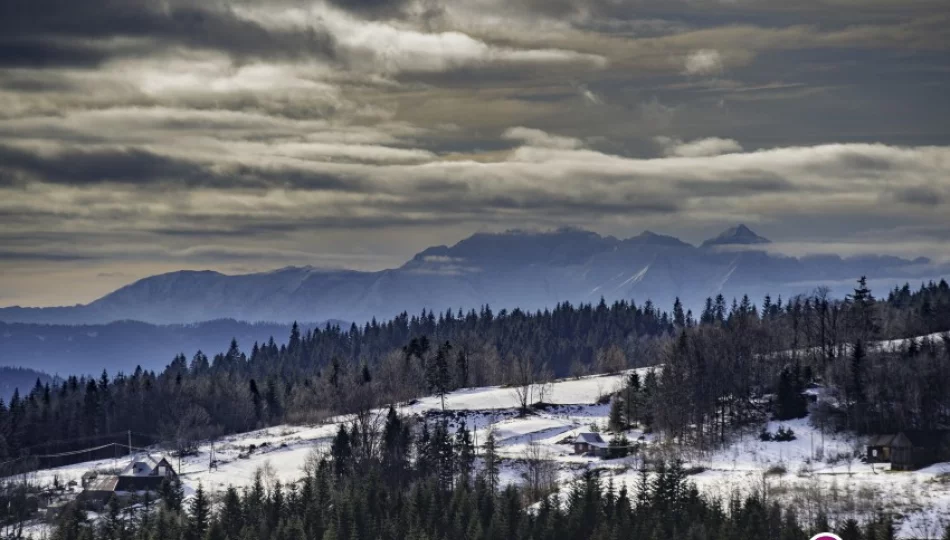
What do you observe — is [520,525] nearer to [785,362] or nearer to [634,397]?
[634,397]

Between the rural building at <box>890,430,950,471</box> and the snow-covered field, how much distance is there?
221 centimetres

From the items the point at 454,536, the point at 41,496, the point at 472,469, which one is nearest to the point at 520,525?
the point at 454,536

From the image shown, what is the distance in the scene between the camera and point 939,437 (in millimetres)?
147250

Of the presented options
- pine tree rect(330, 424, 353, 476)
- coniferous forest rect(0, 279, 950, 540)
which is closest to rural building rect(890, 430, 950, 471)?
coniferous forest rect(0, 279, 950, 540)

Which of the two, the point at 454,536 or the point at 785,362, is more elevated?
the point at 785,362

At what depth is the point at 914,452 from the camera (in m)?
140

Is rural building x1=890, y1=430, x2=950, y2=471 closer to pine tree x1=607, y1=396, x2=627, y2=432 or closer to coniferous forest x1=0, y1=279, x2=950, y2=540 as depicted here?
coniferous forest x1=0, y1=279, x2=950, y2=540

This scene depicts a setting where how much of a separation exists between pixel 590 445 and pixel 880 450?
39.9 meters

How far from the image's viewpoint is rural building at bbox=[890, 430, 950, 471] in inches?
5487

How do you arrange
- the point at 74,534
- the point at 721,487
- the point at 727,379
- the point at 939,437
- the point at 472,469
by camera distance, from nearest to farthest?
the point at 74,534 → the point at 721,487 → the point at 939,437 → the point at 472,469 → the point at 727,379

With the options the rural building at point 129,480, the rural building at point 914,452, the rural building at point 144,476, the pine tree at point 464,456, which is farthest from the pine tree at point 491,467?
the rural building at point 914,452

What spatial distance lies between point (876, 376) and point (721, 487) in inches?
1524

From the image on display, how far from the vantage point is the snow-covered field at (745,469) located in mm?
123938

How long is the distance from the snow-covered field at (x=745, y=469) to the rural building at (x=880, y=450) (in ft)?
5.53
